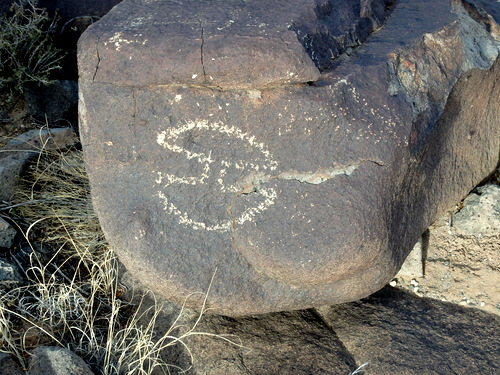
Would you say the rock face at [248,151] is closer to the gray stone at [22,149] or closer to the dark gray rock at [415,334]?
the dark gray rock at [415,334]

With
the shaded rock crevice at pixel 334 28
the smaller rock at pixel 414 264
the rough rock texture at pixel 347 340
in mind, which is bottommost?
the rough rock texture at pixel 347 340

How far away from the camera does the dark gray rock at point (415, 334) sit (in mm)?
2125

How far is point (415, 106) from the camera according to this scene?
215 centimetres

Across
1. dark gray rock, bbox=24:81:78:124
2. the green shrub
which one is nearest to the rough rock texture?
dark gray rock, bbox=24:81:78:124

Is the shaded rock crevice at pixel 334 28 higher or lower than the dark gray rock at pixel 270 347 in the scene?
higher

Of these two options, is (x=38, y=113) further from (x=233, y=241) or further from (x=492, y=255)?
(x=492, y=255)

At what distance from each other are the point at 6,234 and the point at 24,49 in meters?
1.23

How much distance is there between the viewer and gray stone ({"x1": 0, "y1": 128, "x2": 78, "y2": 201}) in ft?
9.66

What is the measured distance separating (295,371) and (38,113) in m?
2.19

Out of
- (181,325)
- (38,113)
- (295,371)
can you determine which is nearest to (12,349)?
(181,325)

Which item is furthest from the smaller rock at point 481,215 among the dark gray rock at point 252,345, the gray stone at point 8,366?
the gray stone at point 8,366

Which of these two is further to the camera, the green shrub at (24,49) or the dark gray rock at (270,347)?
the green shrub at (24,49)

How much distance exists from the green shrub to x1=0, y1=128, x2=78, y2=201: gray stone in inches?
11.5

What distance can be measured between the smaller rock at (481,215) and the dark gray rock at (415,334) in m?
0.43
